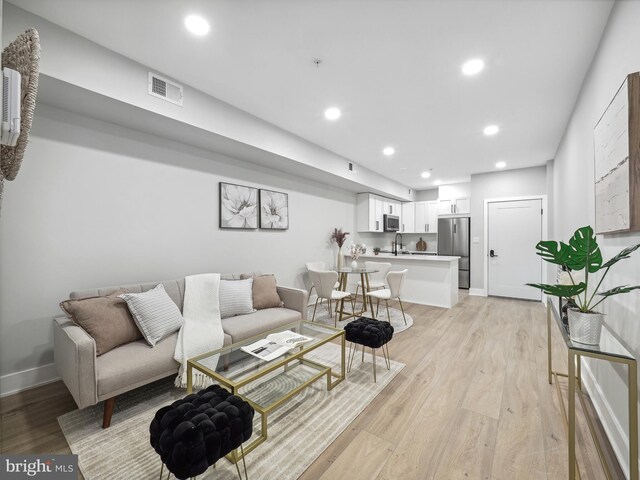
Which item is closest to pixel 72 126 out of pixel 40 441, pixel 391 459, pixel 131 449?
pixel 40 441

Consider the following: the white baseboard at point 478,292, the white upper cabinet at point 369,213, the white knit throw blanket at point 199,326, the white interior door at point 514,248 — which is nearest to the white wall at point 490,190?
the white baseboard at point 478,292

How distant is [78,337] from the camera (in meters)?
1.79

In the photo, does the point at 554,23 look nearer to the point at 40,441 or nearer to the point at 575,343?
the point at 575,343

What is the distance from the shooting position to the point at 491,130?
3709mm

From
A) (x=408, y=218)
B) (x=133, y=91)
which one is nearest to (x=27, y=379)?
(x=133, y=91)

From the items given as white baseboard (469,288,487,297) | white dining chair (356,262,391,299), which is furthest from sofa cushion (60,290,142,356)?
white baseboard (469,288,487,297)

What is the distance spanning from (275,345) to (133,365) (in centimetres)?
97

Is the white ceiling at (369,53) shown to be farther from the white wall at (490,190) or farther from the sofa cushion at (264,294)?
the white wall at (490,190)

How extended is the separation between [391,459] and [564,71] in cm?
332

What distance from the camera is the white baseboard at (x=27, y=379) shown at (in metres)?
2.15

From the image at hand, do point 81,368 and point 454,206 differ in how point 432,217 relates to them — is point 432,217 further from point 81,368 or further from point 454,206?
point 81,368

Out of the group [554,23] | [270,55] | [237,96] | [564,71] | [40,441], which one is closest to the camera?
[40,441]

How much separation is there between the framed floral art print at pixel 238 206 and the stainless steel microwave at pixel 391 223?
377 centimetres

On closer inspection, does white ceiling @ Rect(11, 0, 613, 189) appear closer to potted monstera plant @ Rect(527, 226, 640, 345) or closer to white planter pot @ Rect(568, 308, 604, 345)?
potted monstera plant @ Rect(527, 226, 640, 345)
